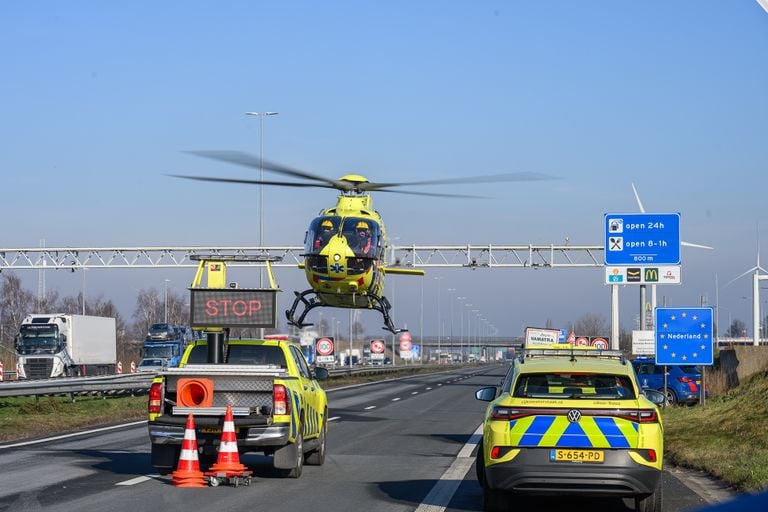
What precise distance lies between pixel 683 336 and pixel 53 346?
38.4 meters

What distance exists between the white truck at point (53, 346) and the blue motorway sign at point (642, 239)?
33765 mm

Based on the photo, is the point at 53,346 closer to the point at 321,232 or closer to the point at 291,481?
the point at 321,232

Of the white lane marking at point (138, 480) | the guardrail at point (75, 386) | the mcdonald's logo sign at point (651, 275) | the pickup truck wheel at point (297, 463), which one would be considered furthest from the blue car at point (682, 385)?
the white lane marking at point (138, 480)

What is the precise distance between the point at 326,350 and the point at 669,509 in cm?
4906

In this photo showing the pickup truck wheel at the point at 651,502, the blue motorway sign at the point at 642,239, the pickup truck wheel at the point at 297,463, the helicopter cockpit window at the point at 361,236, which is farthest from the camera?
the blue motorway sign at the point at 642,239

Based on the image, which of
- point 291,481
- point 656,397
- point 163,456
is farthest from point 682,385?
point 163,456

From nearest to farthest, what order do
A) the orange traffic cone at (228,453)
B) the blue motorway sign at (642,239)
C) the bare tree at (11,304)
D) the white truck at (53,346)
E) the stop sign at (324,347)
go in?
the orange traffic cone at (228,453)
the blue motorway sign at (642,239)
the white truck at (53,346)
the stop sign at (324,347)
the bare tree at (11,304)

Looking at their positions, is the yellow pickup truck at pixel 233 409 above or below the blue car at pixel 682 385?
above

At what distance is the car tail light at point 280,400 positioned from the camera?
46.6 feet

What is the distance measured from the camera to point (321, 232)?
94.9ft

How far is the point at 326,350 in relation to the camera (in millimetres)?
60406

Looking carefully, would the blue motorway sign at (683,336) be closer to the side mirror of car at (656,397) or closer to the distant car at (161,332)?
the side mirror of car at (656,397)

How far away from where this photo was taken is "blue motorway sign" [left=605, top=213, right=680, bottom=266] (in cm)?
3134

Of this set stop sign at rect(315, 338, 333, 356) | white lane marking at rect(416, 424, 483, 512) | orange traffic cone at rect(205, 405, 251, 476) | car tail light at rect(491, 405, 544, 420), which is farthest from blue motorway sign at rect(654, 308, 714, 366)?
stop sign at rect(315, 338, 333, 356)
